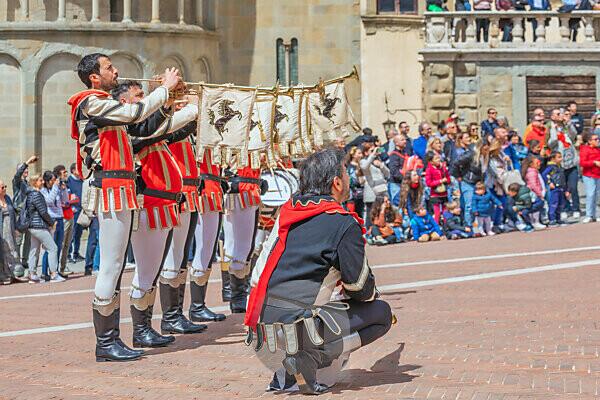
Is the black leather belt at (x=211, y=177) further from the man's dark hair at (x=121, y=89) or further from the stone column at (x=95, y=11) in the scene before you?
the stone column at (x=95, y=11)

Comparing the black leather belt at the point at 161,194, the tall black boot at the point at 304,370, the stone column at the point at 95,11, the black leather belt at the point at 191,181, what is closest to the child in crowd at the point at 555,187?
the stone column at the point at 95,11

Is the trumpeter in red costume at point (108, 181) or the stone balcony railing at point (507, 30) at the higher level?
the stone balcony railing at point (507, 30)

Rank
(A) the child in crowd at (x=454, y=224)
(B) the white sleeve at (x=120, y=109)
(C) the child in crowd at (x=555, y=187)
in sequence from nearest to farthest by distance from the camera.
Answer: (B) the white sleeve at (x=120, y=109) → (A) the child in crowd at (x=454, y=224) → (C) the child in crowd at (x=555, y=187)

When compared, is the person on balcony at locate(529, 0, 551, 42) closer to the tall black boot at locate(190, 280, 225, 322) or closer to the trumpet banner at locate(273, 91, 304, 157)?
the trumpet banner at locate(273, 91, 304, 157)

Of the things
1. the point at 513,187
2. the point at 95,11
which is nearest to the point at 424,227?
the point at 513,187

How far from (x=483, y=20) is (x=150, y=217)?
19.6 m

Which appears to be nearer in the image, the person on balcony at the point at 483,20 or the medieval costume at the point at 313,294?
the medieval costume at the point at 313,294

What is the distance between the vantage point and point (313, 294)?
9.17 m

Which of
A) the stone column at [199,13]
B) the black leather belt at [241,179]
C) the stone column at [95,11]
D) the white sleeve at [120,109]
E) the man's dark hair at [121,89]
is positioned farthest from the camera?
the stone column at [199,13]

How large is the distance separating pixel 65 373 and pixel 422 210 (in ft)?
42.0

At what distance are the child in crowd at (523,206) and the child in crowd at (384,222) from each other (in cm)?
204

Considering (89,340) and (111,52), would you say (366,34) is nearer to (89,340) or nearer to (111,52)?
(111,52)

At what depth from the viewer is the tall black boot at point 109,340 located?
10.8 meters

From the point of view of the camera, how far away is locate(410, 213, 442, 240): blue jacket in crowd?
22.7 meters
